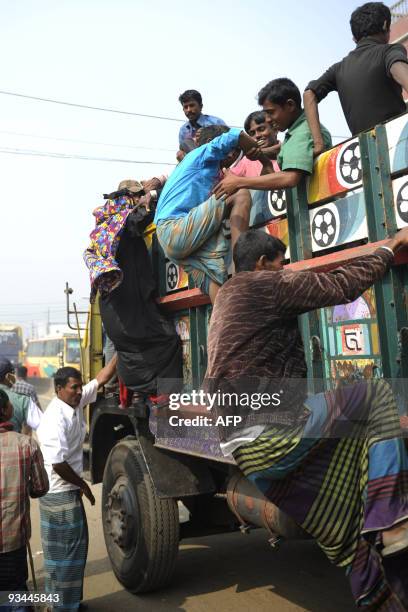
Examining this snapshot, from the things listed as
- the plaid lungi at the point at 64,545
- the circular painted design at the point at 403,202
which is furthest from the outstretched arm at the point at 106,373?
the circular painted design at the point at 403,202

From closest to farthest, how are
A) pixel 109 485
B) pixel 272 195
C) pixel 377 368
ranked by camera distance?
pixel 377 368, pixel 272 195, pixel 109 485

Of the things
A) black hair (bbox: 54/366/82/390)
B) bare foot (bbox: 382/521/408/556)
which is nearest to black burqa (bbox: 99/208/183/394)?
black hair (bbox: 54/366/82/390)

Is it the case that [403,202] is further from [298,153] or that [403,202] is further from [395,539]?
[395,539]

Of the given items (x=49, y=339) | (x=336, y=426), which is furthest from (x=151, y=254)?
(x=49, y=339)

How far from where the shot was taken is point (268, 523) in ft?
8.74

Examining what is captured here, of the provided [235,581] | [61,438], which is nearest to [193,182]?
[61,438]

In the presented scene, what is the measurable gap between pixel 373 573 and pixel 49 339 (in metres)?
31.1

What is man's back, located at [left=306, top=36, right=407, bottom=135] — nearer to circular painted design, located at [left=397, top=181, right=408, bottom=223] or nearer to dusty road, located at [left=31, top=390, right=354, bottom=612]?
circular painted design, located at [left=397, top=181, right=408, bottom=223]

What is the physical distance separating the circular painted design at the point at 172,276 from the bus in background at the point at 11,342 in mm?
34154

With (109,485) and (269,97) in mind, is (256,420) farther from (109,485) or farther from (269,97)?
(109,485)

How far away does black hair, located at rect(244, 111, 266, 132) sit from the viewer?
445 centimetres

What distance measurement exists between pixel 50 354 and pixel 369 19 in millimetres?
30036

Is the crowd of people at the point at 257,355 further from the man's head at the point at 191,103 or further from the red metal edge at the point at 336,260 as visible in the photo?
the man's head at the point at 191,103

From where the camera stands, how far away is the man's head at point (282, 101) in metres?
3.34
